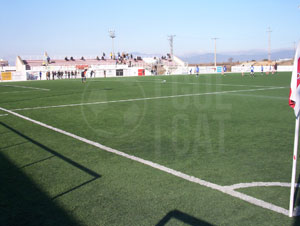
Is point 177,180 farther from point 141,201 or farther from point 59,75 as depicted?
point 59,75

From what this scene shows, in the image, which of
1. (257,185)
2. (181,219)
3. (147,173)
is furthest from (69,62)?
(181,219)

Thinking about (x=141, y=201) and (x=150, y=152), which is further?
(x=150, y=152)

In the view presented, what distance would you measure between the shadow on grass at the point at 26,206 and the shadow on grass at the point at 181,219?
3.16 feet

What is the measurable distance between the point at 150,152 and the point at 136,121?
3.46m

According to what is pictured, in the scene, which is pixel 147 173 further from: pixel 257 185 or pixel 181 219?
pixel 257 185

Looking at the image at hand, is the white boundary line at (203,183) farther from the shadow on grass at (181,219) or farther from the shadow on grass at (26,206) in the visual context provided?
the shadow on grass at (26,206)

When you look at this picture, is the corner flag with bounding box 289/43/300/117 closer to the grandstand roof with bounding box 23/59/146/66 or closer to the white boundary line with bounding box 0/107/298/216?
the white boundary line with bounding box 0/107/298/216

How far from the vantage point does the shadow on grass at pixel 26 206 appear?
333cm

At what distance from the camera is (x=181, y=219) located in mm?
3291

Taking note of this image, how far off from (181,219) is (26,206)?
75.8 inches

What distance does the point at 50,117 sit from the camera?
10.3m

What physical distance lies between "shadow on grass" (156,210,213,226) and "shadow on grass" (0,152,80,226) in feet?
3.16

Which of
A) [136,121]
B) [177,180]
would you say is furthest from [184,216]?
[136,121]

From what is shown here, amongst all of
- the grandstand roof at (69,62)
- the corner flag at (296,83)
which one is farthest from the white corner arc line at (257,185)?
the grandstand roof at (69,62)
